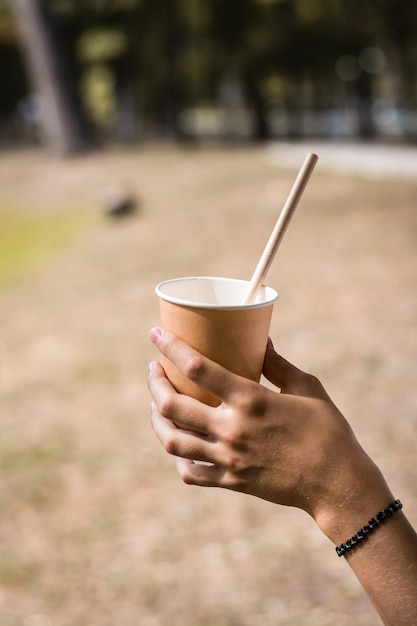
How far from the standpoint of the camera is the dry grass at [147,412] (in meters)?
4.21

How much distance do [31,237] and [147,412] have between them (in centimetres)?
949

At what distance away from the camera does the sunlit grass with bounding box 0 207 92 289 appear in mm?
12570

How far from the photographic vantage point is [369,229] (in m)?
10.2

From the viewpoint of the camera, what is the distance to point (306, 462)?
4.93 feet

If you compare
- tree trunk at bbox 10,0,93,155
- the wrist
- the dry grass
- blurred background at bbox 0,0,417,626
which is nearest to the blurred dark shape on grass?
blurred background at bbox 0,0,417,626

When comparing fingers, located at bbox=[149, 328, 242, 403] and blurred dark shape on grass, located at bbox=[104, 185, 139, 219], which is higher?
fingers, located at bbox=[149, 328, 242, 403]

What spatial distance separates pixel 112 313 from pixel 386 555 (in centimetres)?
774

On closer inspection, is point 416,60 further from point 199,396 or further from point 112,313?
point 199,396

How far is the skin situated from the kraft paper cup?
8cm

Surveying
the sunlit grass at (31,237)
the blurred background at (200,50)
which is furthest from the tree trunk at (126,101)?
the sunlit grass at (31,237)

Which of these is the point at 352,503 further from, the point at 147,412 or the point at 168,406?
the point at 147,412

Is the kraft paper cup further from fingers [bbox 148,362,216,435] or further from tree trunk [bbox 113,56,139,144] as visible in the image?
tree trunk [bbox 113,56,139,144]

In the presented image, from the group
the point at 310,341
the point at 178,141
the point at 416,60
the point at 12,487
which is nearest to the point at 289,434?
the point at 12,487

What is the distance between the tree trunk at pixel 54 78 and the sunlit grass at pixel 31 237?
5676 mm
